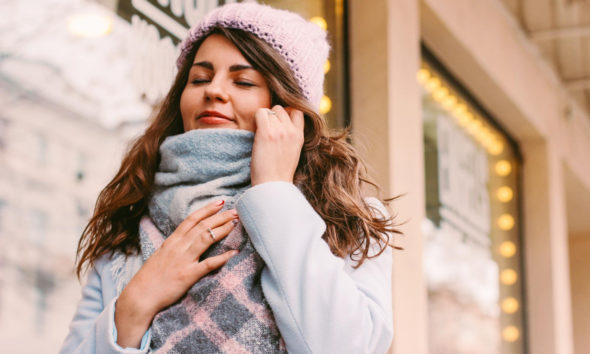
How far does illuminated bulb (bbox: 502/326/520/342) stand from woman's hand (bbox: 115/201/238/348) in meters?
4.20

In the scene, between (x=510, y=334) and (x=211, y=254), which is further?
(x=510, y=334)

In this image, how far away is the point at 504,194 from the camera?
213 inches

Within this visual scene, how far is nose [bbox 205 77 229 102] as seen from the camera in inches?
49.7

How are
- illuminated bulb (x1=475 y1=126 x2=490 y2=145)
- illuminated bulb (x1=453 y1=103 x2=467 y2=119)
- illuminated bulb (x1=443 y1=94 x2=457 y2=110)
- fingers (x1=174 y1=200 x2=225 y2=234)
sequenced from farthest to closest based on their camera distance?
illuminated bulb (x1=475 y1=126 x2=490 y2=145) → illuminated bulb (x1=453 y1=103 x2=467 y2=119) → illuminated bulb (x1=443 y1=94 x2=457 y2=110) → fingers (x1=174 y1=200 x2=225 y2=234)

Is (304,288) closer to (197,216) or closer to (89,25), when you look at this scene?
(197,216)

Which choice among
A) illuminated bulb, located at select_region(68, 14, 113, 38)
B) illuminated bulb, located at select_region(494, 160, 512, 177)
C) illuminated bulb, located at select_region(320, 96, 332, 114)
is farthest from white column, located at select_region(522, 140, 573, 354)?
illuminated bulb, located at select_region(68, 14, 113, 38)

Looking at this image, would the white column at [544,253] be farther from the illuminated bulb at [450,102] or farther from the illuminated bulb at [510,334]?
the illuminated bulb at [450,102]

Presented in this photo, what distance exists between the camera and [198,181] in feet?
4.14

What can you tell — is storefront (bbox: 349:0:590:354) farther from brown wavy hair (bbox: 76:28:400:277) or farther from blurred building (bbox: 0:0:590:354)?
brown wavy hair (bbox: 76:28:400:277)

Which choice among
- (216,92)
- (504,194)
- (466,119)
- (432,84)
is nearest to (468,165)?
(466,119)

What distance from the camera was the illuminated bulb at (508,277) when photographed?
16.9ft

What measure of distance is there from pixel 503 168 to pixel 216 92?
4503 mm

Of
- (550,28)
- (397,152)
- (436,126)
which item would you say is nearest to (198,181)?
(397,152)

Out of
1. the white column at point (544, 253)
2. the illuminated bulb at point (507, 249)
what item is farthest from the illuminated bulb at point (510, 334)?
the illuminated bulb at point (507, 249)
